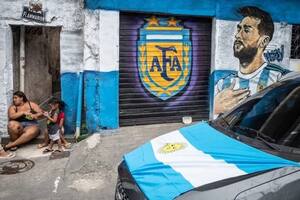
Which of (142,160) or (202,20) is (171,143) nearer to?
(142,160)

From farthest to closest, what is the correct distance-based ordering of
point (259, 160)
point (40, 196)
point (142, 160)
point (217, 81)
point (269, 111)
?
point (217, 81), point (40, 196), point (269, 111), point (142, 160), point (259, 160)

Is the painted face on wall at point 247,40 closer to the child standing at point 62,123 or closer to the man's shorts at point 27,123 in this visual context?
the child standing at point 62,123

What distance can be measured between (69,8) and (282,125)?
5272mm

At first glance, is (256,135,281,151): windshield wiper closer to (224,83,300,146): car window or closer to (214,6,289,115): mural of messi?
(224,83,300,146): car window

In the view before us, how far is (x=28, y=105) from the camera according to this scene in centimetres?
715

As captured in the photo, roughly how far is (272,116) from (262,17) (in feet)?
19.3

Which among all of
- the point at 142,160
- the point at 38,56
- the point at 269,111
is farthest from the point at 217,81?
the point at 142,160

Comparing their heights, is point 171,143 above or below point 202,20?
below

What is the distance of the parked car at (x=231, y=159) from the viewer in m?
2.35

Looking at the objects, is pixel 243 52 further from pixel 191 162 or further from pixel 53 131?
pixel 191 162

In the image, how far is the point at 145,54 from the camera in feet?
25.4

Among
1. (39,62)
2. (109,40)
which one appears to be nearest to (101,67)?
(109,40)

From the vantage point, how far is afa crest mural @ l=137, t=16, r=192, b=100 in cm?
775

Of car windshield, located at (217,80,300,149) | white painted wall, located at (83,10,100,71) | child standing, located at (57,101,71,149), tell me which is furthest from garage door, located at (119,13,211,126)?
car windshield, located at (217,80,300,149)
